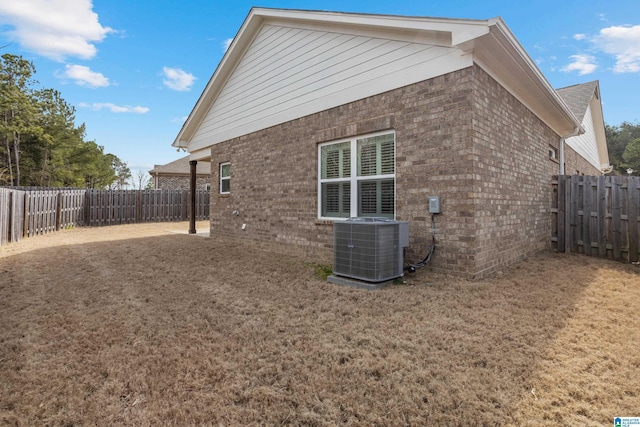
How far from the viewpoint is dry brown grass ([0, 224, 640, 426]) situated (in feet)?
6.56

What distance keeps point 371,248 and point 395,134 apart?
6.85 feet

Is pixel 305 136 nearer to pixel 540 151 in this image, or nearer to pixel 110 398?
pixel 540 151

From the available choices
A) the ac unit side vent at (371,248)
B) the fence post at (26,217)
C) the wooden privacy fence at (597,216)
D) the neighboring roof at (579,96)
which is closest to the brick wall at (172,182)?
the fence post at (26,217)

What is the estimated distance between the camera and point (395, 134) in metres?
5.38

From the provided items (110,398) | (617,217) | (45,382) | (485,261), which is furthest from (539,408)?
(617,217)

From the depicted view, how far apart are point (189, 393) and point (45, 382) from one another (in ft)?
3.65

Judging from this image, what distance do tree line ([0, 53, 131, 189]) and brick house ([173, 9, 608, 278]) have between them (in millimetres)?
27341

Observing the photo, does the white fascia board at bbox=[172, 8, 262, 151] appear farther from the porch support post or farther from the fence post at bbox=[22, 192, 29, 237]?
the fence post at bbox=[22, 192, 29, 237]

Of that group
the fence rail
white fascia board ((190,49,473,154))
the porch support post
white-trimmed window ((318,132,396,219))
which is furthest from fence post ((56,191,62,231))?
white-trimmed window ((318,132,396,219))

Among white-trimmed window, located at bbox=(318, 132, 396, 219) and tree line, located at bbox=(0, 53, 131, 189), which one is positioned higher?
tree line, located at bbox=(0, 53, 131, 189)

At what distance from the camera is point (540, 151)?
23.9 feet

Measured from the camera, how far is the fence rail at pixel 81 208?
9867 millimetres

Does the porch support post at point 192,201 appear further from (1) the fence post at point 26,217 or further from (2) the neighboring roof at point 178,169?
(2) the neighboring roof at point 178,169

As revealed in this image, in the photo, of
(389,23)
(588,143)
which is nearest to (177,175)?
(389,23)
